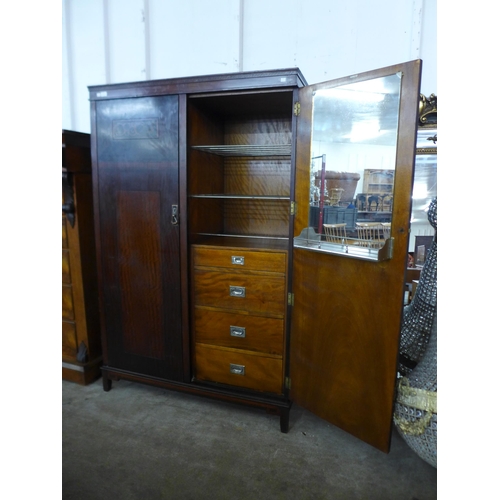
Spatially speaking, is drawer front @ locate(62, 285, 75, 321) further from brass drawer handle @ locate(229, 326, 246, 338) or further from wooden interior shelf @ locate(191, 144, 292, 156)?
wooden interior shelf @ locate(191, 144, 292, 156)

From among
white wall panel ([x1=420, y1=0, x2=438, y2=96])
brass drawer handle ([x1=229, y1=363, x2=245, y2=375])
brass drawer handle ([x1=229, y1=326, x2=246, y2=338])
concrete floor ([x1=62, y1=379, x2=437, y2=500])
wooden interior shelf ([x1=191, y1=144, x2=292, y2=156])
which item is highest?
white wall panel ([x1=420, y1=0, x2=438, y2=96])

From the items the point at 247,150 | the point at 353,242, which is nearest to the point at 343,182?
the point at 353,242

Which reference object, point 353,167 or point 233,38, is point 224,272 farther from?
point 233,38

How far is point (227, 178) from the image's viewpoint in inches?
87.8

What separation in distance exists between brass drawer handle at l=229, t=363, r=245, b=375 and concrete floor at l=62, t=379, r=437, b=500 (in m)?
0.28

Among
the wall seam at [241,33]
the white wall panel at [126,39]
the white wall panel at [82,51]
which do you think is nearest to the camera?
the wall seam at [241,33]

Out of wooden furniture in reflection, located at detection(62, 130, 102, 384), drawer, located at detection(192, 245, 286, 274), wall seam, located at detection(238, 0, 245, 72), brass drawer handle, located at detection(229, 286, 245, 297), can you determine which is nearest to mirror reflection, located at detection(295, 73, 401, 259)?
drawer, located at detection(192, 245, 286, 274)

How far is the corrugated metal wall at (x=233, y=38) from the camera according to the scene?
1893 mm

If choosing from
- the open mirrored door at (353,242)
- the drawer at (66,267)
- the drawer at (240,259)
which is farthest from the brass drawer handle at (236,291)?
the drawer at (66,267)

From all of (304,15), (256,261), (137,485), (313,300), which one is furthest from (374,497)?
(304,15)

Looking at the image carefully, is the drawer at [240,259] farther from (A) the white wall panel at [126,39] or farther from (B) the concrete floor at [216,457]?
(A) the white wall panel at [126,39]

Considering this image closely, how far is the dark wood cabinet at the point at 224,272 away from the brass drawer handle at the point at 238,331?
1 cm

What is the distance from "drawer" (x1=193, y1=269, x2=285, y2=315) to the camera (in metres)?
1.71
